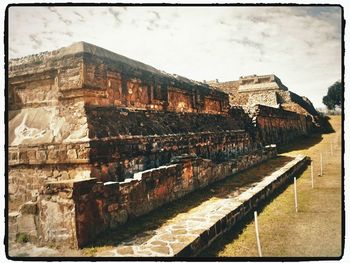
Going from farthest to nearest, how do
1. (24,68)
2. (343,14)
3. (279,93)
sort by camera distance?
(279,93) < (24,68) < (343,14)

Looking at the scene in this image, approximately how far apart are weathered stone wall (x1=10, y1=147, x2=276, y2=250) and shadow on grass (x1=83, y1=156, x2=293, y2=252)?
124 millimetres

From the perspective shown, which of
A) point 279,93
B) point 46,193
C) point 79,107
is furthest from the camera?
point 279,93

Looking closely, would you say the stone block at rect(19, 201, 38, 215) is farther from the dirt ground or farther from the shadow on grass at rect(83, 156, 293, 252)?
the dirt ground

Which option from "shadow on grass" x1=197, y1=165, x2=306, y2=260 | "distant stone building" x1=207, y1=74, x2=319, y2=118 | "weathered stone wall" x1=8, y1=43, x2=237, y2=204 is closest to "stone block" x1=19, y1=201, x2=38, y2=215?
"weathered stone wall" x1=8, y1=43, x2=237, y2=204

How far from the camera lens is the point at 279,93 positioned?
3266 centimetres

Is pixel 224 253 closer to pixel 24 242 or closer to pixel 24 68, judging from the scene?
pixel 24 242

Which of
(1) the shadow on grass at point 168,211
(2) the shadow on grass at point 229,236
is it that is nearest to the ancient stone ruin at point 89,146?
(1) the shadow on grass at point 168,211

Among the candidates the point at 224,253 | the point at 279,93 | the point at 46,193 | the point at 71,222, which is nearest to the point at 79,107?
the point at 46,193

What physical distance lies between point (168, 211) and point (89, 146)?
2065mm

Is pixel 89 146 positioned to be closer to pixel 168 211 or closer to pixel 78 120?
pixel 78 120

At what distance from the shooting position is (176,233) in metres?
4.45

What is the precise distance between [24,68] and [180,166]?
418 centimetres

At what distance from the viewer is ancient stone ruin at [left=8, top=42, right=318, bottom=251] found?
4.27 metres

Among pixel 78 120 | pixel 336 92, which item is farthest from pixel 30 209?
pixel 336 92
